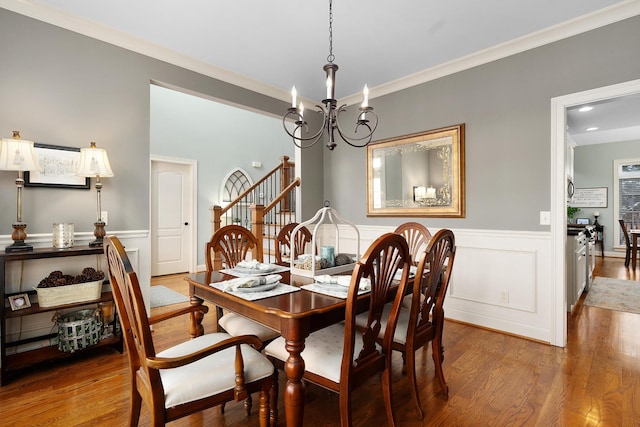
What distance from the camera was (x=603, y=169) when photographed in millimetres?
7504

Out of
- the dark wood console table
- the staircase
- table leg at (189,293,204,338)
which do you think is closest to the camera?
table leg at (189,293,204,338)

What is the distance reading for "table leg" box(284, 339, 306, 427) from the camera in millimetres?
1329

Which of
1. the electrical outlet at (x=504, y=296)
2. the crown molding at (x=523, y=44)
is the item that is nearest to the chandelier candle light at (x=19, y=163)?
the crown molding at (x=523, y=44)

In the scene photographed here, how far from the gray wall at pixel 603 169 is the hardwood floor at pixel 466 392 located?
6.18 meters

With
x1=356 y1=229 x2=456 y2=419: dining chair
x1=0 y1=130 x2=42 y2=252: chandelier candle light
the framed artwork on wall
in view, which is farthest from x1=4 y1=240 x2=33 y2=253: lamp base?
x1=356 y1=229 x2=456 y2=419: dining chair

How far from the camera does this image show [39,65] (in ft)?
8.05

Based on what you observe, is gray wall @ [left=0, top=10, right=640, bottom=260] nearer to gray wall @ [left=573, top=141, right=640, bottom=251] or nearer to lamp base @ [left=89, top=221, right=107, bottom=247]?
lamp base @ [left=89, top=221, right=107, bottom=247]

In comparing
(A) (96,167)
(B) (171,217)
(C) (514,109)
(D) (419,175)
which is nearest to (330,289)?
(A) (96,167)

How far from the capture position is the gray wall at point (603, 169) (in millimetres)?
7258

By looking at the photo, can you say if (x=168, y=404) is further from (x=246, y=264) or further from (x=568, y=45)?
(x=568, y=45)

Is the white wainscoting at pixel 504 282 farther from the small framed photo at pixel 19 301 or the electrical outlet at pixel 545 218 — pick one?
the small framed photo at pixel 19 301

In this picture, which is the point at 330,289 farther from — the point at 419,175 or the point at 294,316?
the point at 419,175

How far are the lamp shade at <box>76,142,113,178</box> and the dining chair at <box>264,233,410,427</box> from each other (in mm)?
1972

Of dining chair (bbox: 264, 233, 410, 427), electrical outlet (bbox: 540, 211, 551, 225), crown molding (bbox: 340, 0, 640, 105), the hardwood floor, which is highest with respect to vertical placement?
crown molding (bbox: 340, 0, 640, 105)
